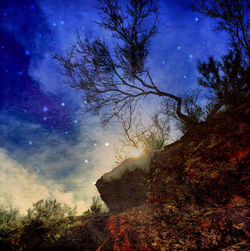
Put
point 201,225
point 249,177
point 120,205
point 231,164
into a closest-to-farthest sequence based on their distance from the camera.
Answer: point 201,225
point 249,177
point 231,164
point 120,205

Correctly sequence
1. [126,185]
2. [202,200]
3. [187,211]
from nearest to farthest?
[187,211], [202,200], [126,185]

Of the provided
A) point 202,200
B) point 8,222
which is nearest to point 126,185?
point 202,200

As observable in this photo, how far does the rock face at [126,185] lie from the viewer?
5675mm

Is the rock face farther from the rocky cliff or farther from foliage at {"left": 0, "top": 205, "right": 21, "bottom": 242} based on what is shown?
foliage at {"left": 0, "top": 205, "right": 21, "bottom": 242}

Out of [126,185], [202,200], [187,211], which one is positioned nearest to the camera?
[187,211]

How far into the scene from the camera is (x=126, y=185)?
6.29m

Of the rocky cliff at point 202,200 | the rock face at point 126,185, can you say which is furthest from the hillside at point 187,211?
the rock face at point 126,185

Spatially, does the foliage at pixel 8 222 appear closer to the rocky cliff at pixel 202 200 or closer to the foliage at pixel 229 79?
the rocky cliff at pixel 202 200

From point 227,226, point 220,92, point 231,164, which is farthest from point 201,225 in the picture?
point 220,92

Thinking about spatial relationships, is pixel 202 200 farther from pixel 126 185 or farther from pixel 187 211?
pixel 126 185

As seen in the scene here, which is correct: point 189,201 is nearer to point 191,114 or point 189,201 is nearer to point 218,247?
point 218,247

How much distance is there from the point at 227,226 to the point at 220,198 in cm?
94

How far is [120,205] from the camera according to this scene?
606cm

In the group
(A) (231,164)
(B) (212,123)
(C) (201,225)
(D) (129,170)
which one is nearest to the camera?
(C) (201,225)
